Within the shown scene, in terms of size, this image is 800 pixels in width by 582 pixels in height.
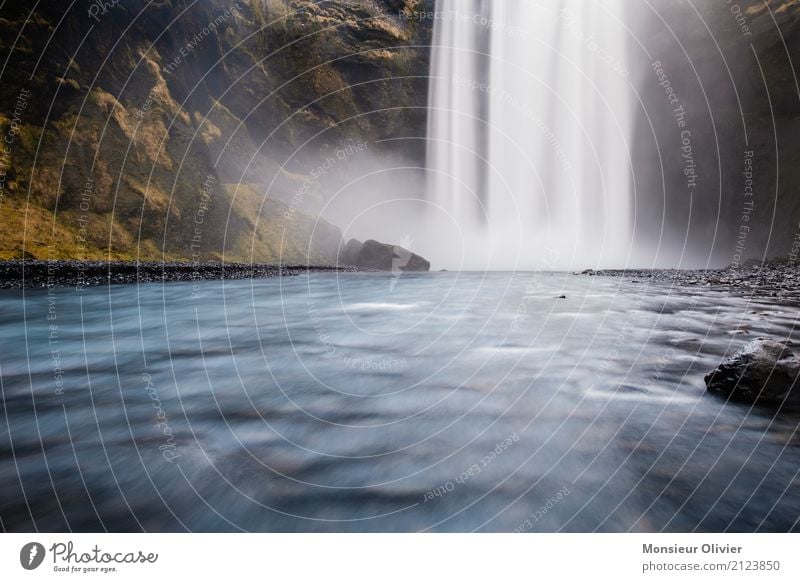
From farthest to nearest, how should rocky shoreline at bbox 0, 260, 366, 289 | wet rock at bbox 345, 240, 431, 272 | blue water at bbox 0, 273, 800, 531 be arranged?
wet rock at bbox 345, 240, 431, 272 < rocky shoreline at bbox 0, 260, 366, 289 < blue water at bbox 0, 273, 800, 531

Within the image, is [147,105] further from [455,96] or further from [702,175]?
[702,175]

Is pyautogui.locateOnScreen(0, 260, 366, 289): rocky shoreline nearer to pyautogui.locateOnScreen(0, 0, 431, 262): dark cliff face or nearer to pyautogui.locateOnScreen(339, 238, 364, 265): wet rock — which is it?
pyautogui.locateOnScreen(0, 0, 431, 262): dark cliff face

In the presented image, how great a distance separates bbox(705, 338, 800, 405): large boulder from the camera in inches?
161

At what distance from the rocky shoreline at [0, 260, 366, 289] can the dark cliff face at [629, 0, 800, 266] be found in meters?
42.6

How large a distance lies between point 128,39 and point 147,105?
5.00 meters

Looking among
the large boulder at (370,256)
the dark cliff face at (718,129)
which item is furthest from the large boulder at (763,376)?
the large boulder at (370,256)

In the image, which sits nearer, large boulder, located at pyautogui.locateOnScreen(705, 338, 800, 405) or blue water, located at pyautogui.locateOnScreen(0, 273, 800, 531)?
blue water, located at pyautogui.locateOnScreen(0, 273, 800, 531)

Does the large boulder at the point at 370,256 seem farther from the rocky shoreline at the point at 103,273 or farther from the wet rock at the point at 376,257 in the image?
the rocky shoreline at the point at 103,273

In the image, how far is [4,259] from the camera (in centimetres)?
1794

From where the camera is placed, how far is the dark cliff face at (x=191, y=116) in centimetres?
2178

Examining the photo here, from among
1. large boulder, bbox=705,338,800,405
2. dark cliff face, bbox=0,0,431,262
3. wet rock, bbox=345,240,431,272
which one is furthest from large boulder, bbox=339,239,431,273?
large boulder, bbox=705,338,800,405

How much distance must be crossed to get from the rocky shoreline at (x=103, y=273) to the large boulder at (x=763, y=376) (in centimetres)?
2150
